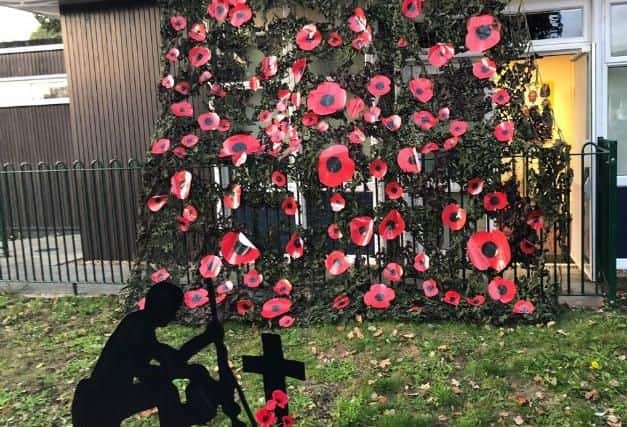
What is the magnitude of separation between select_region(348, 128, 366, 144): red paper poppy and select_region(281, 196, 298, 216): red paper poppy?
701 mm

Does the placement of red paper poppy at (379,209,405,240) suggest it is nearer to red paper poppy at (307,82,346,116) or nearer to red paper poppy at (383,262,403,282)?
red paper poppy at (383,262,403,282)

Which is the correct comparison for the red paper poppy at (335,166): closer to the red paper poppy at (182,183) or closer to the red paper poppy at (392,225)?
the red paper poppy at (392,225)

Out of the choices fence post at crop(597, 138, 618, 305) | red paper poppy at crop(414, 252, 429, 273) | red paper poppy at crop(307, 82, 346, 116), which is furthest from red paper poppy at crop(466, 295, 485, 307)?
red paper poppy at crop(307, 82, 346, 116)

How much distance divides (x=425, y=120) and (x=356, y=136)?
567 mm

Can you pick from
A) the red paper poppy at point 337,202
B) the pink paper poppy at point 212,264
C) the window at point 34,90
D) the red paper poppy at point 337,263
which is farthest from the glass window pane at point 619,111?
the window at point 34,90

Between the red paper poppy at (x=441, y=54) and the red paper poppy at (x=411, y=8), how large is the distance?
0.98 ft

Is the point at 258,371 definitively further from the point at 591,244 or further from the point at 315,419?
the point at 591,244

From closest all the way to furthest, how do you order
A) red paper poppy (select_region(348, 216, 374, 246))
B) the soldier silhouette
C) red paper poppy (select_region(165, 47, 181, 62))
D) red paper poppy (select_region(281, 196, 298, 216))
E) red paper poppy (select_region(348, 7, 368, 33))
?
the soldier silhouette → red paper poppy (select_region(348, 7, 368, 33)) → red paper poppy (select_region(348, 216, 374, 246)) → red paper poppy (select_region(281, 196, 298, 216)) → red paper poppy (select_region(165, 47, 181, 62))

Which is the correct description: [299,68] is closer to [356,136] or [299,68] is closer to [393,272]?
[356,136]

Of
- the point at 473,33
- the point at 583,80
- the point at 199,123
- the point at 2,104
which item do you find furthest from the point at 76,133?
the point at 583,80

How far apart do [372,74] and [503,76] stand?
1036 mm

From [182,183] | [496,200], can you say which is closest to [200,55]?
[182,183]

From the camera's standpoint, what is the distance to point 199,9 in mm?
5398

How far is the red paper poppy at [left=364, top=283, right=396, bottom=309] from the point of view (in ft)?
16.9
